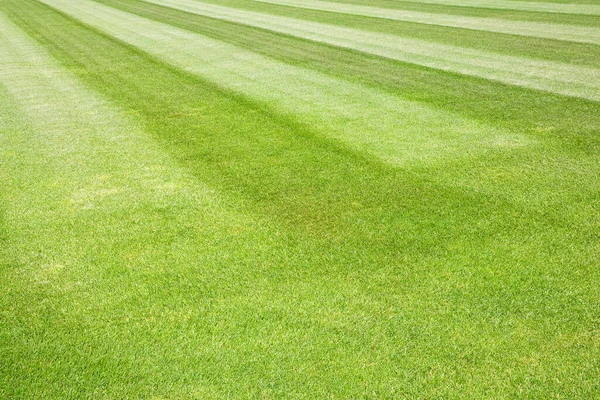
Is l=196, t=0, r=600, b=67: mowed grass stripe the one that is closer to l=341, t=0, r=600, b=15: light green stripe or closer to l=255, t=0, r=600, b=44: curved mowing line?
l=255, t=0, r=600, b=44: curved mowing line

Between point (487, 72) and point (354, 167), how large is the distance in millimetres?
4907

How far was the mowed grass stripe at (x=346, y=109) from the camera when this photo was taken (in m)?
5.80

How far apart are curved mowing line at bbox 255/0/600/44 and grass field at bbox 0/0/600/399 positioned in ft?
9.77

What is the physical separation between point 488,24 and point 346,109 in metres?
8.64

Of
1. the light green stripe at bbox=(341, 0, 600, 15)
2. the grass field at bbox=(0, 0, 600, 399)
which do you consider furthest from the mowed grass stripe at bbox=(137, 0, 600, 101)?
the light green stripe at bbox=(341, 0, 600, 15)

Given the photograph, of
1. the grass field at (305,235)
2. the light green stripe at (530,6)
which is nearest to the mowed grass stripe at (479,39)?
the grass field at (305,235)

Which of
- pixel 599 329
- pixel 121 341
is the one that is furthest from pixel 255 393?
pixel 599 329

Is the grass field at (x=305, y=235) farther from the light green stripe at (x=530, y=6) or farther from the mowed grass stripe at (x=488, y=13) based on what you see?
the light green stripe at (x=530, y=6)

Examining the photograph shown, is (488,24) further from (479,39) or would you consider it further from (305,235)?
(305,235)

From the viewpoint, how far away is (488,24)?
544 inches

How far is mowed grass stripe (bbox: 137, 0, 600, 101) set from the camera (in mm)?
8039

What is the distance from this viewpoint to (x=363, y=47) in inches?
458

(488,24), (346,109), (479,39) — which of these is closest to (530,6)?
(488,24)

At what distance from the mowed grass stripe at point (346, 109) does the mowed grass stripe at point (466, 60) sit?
7.04 feet
